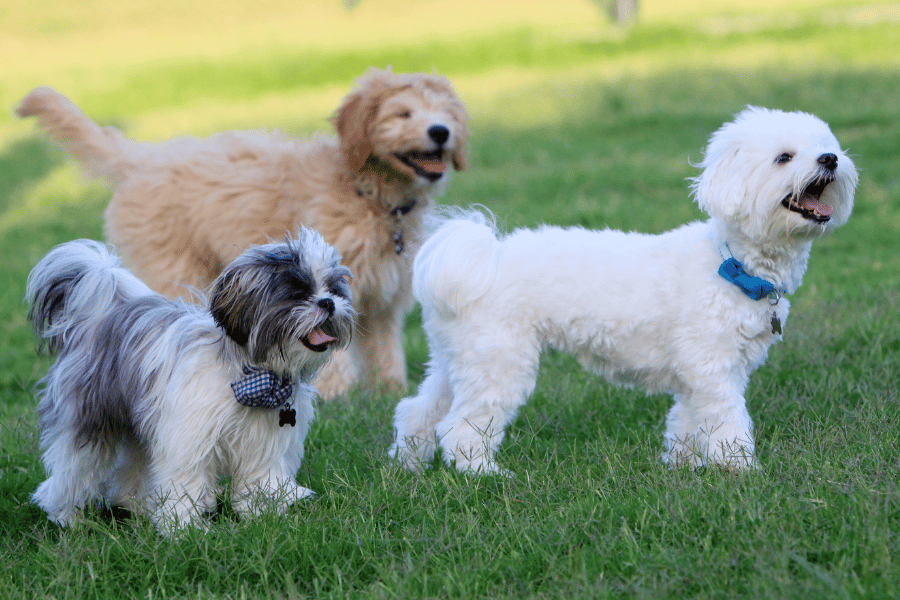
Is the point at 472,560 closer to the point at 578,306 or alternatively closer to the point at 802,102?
the point at 578,306

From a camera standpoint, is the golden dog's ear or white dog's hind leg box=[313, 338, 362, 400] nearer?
the golden dog's ear

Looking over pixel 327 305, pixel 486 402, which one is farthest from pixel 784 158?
pixel 327 305

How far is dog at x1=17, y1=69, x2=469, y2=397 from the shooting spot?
5.73m

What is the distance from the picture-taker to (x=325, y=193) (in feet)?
19.1

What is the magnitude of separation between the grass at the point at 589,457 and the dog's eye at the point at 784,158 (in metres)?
1.21

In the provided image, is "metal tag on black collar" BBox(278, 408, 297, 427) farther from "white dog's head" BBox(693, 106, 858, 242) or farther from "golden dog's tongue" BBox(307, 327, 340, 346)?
"white dog's head" BBox(693, 106, 858, 242)

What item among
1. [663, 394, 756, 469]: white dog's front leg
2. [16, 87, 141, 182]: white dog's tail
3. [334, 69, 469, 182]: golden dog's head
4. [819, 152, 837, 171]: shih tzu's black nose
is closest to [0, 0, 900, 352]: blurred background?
[16, 87, 141, 182]: white dog's tail

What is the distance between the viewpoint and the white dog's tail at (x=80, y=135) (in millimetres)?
6047

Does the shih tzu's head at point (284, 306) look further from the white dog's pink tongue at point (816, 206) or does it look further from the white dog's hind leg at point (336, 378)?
the white dog's hind leg at point (336, 378)

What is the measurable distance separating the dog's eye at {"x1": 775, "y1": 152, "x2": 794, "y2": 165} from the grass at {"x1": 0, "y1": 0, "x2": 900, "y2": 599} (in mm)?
1206

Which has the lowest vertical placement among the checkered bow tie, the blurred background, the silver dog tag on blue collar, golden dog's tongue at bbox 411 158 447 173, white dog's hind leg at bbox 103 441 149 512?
the blurred background


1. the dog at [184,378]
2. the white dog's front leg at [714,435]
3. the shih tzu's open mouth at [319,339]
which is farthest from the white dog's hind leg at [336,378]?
the white dog's front leg at [714,435]

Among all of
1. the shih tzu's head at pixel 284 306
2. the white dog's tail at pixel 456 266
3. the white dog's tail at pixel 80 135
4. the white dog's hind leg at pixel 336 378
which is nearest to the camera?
the shih tzu's head at pixel 284 306

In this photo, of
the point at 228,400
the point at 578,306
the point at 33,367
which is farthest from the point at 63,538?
the point at 33,367
